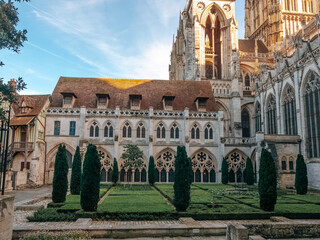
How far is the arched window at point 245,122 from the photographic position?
46.3m

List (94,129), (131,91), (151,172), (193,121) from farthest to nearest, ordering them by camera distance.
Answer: (131,91)
(193,121)
(94,129)
(151,172)

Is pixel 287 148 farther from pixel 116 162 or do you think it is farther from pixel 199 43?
pixel 199 43

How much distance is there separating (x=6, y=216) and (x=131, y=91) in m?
30.3

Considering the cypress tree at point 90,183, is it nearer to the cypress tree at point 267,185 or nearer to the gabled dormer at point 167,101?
the cypress tree at point 267,185

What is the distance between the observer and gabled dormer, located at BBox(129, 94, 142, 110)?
119ft

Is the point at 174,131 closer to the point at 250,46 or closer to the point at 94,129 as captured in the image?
the point at 94,129

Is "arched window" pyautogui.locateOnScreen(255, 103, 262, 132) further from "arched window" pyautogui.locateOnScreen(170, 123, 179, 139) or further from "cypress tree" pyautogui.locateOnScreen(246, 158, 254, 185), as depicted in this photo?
"arched window" pyautogui.locateOnScreen(170, 123, 179, 139)

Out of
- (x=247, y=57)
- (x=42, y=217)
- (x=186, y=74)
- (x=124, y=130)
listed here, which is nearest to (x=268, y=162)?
(x=42, y=217)

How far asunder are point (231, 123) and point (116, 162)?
20.5 metres

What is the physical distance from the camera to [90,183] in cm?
1583

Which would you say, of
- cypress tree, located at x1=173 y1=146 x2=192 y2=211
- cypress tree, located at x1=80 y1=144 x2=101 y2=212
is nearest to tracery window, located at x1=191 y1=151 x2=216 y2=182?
cypress tree, located at x1=173 y1=146 x2=192 y2=211

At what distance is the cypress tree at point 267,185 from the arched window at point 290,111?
59.9 ft

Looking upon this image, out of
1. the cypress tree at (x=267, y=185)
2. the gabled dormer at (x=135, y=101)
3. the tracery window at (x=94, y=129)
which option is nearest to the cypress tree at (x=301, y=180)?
the cypress tree at (x=267, y=185)

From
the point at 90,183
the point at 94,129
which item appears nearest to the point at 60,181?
the point at 90,183
